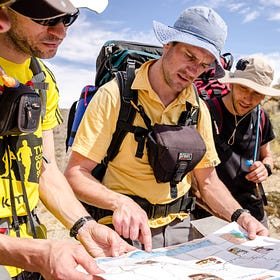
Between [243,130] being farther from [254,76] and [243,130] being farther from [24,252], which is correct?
[24,252]

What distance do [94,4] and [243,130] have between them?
1.72 metres

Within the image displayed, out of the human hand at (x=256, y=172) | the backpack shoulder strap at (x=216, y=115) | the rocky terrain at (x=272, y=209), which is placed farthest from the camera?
the rocky terrain at (x=272, y=209)

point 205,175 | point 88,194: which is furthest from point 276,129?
point 88,194

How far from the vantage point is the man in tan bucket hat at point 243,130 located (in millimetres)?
3008

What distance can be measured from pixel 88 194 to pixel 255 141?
156cm

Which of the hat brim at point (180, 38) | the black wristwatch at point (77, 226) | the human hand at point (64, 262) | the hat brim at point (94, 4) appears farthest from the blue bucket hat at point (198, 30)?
the human hand at point (64, 262)

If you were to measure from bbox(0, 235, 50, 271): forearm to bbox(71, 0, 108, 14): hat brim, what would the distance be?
918mm

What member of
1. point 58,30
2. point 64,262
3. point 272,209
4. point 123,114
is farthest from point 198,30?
point 272,209

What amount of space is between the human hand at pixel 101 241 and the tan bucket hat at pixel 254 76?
1.67m

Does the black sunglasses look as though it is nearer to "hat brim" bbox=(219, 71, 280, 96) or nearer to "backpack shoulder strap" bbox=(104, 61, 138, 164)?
"backpack shoulder strap" bbox=(104, 61, 138, 164)

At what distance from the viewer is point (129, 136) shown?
2143 millimetres

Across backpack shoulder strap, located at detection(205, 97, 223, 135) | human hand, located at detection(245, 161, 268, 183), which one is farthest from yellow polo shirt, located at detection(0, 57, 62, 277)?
human hand, located at detection(245, 161, 268, 183)

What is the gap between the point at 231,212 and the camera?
233 centimetres

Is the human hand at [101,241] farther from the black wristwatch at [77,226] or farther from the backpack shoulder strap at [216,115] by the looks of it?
the backpack shoulder strap at [216,115]
